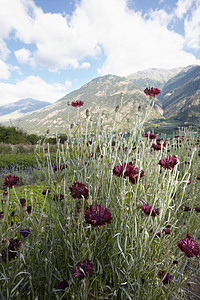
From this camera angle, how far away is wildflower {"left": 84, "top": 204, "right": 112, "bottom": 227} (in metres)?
0.81

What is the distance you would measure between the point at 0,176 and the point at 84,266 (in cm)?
451

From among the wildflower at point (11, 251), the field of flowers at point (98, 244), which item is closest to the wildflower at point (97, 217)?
the field of flowers at point (98, 244)

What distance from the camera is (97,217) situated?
2.74 ft

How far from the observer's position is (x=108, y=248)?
123 cm

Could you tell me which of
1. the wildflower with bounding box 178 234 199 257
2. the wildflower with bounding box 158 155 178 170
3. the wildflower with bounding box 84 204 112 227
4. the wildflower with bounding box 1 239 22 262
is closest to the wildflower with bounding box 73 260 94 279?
the wildflower with bounding box 84 204 112 227

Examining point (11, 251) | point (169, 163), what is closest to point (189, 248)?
point (169, 163)

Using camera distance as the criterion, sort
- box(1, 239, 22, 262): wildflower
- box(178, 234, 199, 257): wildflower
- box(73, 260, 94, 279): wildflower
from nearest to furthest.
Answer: box(73, 260, 94, 279): wildflower → box(1, 239, 22, 262): wildflower → box(178, 234, 199, 257): wildflower

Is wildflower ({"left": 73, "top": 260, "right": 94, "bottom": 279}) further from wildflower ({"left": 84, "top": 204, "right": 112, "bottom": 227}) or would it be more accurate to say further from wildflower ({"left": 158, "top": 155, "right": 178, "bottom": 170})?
wildflower ({"left": 158, "top": 155, "right": 178, "bottom": 170})

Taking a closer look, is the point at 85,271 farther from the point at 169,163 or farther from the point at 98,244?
the point at 169,163

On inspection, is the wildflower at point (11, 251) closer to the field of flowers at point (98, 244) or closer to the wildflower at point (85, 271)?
the field of flowers at point (98, 244)

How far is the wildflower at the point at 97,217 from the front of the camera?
2.66ft

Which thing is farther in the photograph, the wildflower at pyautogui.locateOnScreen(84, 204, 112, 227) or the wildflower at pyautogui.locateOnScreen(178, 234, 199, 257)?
the wildflower at pyautogui.locateOnScreen(178, 234, 199, 257)

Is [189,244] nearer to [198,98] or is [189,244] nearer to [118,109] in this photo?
[118,109]

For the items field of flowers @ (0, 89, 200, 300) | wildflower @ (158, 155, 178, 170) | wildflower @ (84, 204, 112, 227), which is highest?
wildflower @ (158, 155, 178, 170)
